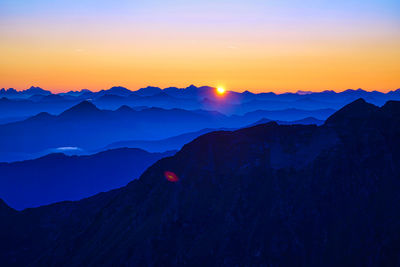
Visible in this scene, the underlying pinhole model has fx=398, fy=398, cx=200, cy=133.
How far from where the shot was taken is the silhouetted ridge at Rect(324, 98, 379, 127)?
285ft

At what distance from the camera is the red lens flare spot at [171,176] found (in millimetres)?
86750

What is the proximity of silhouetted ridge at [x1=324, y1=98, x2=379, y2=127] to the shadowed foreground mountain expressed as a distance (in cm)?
21

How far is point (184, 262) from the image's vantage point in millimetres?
71188

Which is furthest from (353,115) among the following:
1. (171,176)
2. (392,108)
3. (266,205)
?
(171,176)

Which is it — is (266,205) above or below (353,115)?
below

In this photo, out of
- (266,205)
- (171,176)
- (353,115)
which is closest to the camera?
(266,205)

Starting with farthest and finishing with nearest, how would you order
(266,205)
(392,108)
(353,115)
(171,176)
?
1. (353,115)
2. (171,176)
3. (392,108)
4. (266,205)

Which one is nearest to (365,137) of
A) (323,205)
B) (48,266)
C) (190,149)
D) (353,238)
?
(323,205)

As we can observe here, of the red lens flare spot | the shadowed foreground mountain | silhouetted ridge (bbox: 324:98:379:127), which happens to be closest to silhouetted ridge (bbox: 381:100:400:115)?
the shadowed foreground mountain

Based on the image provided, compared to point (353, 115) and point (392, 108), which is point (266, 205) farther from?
point (392, 108)

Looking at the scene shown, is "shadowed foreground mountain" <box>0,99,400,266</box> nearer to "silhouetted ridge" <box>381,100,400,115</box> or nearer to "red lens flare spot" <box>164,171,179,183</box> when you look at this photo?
"silhouetted ridge" <box>381,100,400,115</box>

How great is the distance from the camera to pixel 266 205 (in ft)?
253

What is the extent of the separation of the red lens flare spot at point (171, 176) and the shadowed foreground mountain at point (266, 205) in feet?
4.10

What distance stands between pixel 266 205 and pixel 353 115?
30566mm
